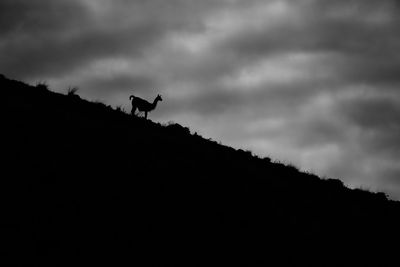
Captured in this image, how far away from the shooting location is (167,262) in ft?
25.7

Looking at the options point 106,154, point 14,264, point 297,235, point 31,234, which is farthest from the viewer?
point 106,154

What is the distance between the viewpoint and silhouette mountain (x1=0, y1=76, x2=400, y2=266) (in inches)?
308

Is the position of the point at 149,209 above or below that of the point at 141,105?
below

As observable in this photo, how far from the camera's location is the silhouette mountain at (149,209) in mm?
7816

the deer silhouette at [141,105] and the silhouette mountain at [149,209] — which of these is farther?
the deer silhouette at [141,105]

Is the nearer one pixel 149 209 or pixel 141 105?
pixel 149 209

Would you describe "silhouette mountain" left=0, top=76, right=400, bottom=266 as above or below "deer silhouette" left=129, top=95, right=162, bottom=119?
below

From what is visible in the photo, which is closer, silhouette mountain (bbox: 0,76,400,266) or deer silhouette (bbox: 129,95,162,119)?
silhouette mountain (bbox: 0,76,400,266)

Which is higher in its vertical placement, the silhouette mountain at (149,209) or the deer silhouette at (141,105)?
the deer silhouette at (141,105)

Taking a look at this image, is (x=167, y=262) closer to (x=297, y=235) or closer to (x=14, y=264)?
(x=14, y=264)

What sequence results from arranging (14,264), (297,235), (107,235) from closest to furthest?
(14,264)
(107,235)
(297,235)

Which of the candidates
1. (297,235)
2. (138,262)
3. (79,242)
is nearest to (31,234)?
(79,242)

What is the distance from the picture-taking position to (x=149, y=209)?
9.70m

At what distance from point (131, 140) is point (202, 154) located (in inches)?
144
